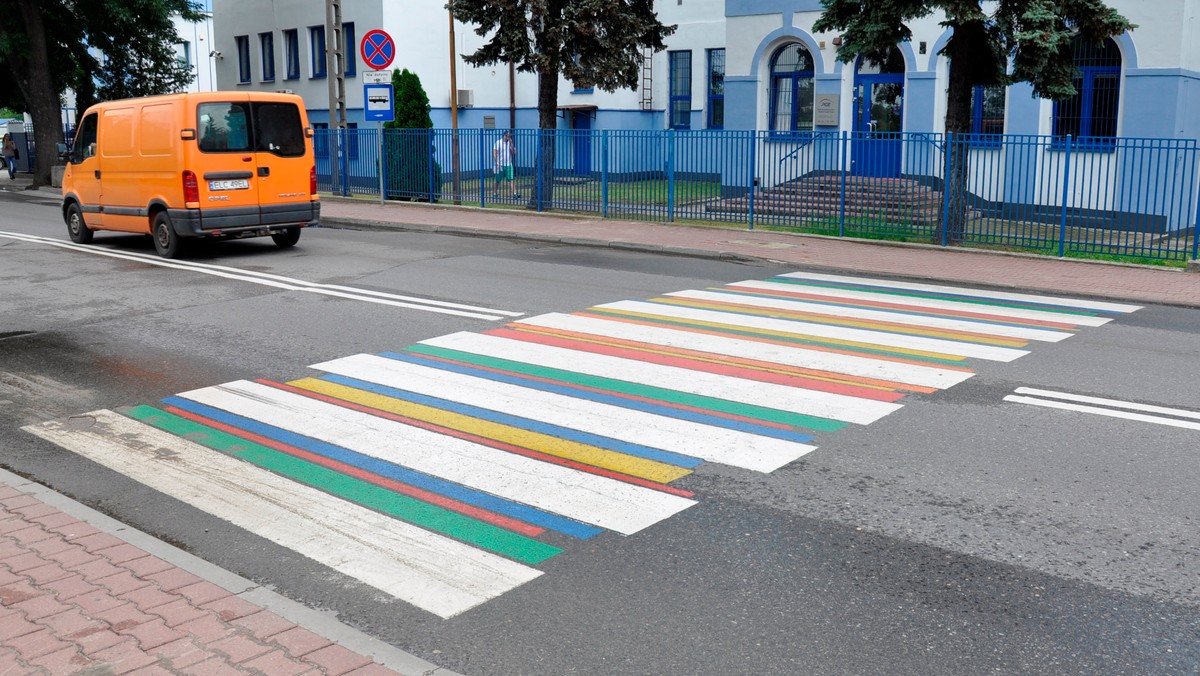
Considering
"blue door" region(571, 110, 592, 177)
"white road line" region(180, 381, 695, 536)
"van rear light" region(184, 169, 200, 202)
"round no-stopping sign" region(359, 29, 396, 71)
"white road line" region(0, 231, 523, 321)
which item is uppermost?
"round no-stopping sign" region(359, 29, 396, 71)

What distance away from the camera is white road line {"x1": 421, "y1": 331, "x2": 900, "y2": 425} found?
7.49 meters

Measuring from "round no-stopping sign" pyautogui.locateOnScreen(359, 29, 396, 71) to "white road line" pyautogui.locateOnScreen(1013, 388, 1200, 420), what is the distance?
17.6 meters

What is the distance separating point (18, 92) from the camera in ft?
123

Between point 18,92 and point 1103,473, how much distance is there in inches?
1554

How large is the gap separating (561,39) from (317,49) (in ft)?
60.4

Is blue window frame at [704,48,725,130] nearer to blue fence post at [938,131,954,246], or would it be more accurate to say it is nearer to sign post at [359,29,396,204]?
sign post at [359,29,396,204]

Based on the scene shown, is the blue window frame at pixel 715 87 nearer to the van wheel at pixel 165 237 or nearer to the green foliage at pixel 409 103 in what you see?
the green foliage at pixel 409 103

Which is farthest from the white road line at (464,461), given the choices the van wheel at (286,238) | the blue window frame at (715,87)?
the blue window frame at (715,87)

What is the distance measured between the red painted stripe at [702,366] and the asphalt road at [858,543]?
1.31 feet

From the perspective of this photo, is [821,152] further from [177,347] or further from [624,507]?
[624,507]

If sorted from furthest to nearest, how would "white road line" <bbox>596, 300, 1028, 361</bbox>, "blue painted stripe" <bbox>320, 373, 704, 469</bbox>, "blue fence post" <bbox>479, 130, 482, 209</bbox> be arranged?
"blue fence post" <bbox>479, 130, 482, 209</bbox> → "white road line" <bbox>596, 300, 1028, 361</bbox> → "blue painted stripe" <bbox>320, 373, 704, 469</bbox>

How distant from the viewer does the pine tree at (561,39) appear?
22328 millimetres

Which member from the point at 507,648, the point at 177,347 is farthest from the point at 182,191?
the point at 507,648

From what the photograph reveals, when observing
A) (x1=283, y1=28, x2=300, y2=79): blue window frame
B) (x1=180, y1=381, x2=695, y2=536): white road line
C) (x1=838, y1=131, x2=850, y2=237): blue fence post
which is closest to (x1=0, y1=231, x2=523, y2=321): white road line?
(x1=180, y1=381, x2=695, y2=536): white road line
